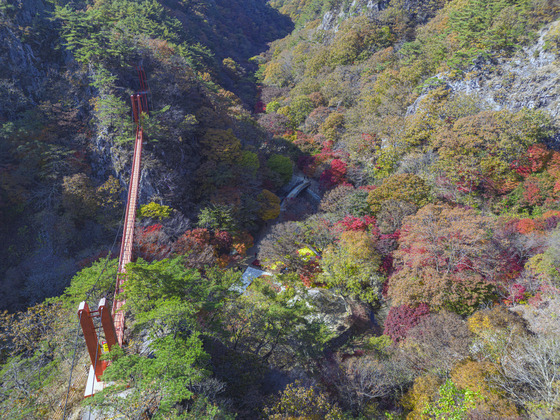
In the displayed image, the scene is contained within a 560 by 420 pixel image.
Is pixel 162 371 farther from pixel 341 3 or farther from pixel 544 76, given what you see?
pixel 341 3

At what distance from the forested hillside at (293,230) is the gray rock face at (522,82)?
123 mm

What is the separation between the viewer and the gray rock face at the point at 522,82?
20.5 metres

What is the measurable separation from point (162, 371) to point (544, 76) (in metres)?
30.4

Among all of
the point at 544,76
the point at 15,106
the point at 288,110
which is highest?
the point at 544,76

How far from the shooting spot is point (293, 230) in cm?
2253

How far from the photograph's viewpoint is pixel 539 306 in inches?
524

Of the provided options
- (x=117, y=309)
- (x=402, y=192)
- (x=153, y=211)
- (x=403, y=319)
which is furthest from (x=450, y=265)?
(x=153, y=211)

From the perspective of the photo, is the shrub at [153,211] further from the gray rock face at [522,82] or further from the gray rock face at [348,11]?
the gray rock face at [348,11]

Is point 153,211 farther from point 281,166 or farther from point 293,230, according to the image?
point 281,166

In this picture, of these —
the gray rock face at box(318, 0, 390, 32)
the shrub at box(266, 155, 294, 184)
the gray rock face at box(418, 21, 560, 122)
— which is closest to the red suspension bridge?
the shrub at box(266, 155, 294, 184)

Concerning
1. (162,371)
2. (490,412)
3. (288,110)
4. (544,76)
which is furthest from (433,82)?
(162,371)

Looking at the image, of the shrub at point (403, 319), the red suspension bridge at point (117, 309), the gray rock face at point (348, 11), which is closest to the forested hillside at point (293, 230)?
the shrub at point (403, 319)

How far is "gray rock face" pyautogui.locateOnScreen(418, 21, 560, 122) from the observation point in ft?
67.3

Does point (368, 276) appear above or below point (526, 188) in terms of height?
below
